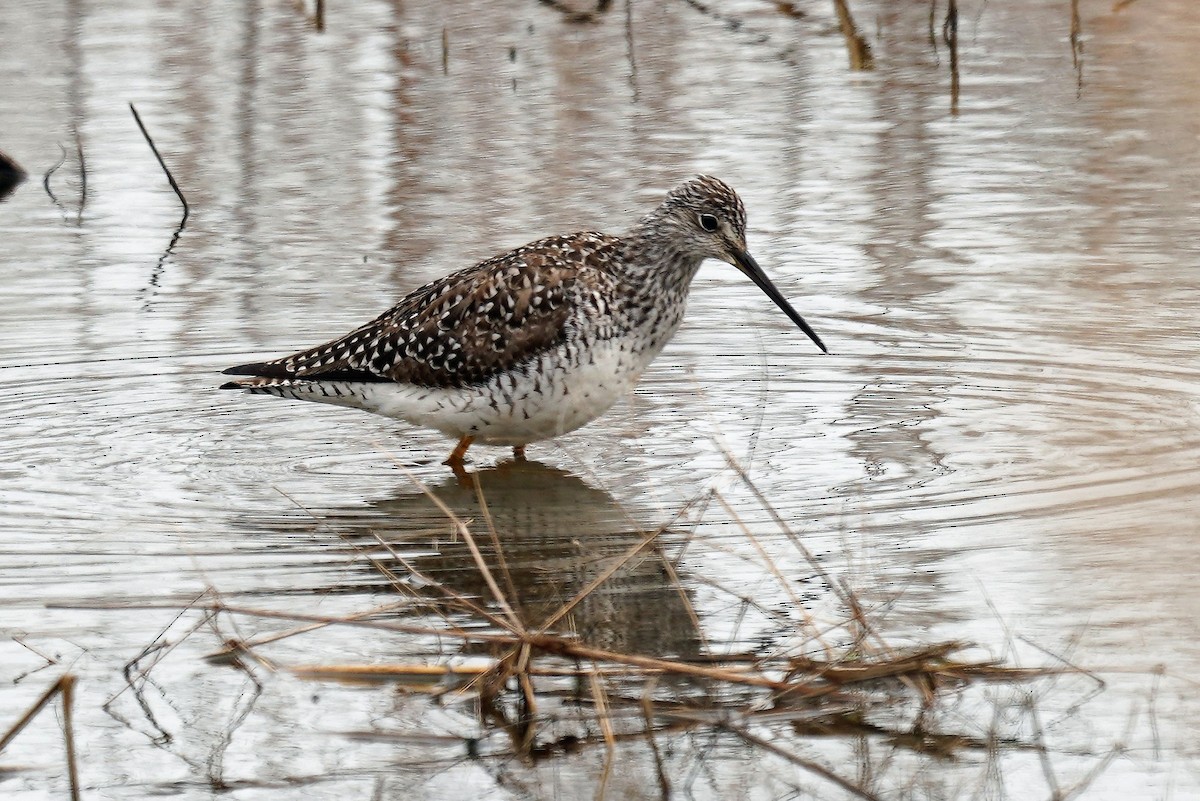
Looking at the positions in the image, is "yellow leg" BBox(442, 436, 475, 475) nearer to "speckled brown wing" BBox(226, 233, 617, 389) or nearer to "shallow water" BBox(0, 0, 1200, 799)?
"shallow water" BBox(0, 0, 1200, 799)

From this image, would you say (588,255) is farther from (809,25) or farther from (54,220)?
(809,25)

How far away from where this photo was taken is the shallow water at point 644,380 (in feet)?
17.5

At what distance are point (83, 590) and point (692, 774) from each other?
8.79ft

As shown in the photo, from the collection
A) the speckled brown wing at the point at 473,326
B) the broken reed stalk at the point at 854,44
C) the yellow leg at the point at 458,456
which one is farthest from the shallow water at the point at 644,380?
the speckled brown wing at the point at 473,326

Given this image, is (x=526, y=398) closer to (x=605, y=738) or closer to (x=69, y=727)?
(x=605, y=738)

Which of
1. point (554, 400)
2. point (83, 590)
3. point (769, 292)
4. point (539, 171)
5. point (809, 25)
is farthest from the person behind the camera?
point (809, 25)

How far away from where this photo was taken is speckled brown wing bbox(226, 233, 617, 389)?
7750 mm

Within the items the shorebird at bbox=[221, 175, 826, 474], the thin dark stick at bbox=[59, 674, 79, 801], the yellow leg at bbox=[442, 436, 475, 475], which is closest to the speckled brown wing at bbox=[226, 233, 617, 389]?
the shorebird at bbox=[221, 175, 826, 474]

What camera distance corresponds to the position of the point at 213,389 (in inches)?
350

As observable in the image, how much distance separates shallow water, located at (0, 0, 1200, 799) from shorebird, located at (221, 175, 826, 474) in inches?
12.6

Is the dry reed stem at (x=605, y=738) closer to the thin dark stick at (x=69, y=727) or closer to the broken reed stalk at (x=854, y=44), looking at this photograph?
the thin dark stick at (x=69, y=727)

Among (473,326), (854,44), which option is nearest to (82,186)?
(473,326)

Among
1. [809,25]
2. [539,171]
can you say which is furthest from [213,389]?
[809,25]

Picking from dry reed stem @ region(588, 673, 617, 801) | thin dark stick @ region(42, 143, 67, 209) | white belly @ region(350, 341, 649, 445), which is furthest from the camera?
thin dark stick @ region(42, 143, 67, 209)
